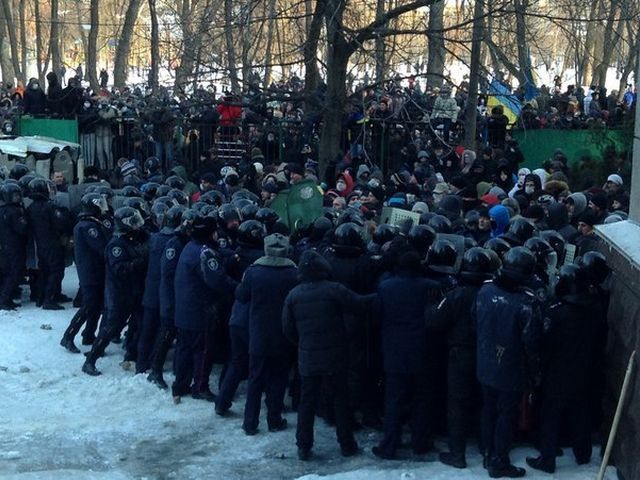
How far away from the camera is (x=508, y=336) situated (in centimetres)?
795

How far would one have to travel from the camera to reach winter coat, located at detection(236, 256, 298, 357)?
9.14 m

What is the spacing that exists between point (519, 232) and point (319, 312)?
2.35 meters

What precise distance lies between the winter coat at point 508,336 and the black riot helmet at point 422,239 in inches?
46.6

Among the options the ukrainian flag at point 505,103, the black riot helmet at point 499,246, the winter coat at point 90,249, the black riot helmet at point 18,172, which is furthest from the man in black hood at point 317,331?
the ukrainian flag at point 505,103

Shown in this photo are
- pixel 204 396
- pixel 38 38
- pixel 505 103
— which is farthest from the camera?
pixel 38 38

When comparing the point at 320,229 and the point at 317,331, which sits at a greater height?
the point at 320,229

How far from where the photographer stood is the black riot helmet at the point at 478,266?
27.3ft

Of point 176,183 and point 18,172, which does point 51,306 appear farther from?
point 18,172

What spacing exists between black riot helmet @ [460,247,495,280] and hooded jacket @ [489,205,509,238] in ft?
9.42

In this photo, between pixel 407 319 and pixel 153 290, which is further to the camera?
pixel 153 290

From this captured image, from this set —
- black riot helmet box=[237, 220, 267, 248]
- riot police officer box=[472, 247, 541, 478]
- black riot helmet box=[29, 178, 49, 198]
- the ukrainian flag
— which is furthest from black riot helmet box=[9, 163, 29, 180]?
riot police officer box=[472, 247, 541, 478]

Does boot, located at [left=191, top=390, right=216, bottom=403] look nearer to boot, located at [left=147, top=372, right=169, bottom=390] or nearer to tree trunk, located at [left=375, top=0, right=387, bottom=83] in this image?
boot, located at [left=147, top=372, right=169, bottom=390]

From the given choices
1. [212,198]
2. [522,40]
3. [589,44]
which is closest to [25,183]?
[212,198]

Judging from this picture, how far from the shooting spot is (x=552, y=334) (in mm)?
8219
